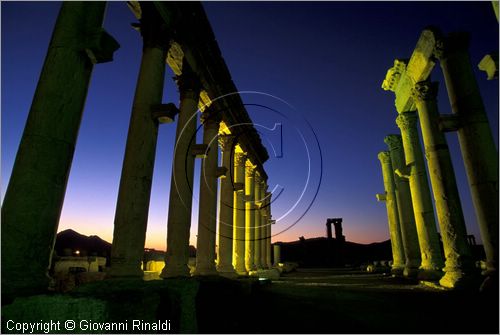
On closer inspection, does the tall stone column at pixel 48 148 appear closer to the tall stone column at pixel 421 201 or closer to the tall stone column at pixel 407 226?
the tall stone column at pixel 421 201

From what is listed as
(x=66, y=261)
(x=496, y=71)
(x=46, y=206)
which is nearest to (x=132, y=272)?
(x=46, y=206)

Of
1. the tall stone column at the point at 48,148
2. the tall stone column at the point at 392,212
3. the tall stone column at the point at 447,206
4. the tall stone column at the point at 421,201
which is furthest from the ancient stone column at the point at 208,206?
the tall stone column at the point at 392,212

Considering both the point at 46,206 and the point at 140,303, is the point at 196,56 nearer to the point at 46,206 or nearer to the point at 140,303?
the point at 46,206

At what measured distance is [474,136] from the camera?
11.9 metres

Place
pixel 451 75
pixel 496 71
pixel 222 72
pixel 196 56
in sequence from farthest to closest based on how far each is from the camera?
1. pixel 222 72
2. pixel 196 56
3. pixel 451 75
4. pixel 496 71

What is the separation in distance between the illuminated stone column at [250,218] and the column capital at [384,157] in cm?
1394

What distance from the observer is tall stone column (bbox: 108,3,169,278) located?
30.7ft

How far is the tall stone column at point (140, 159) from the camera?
934cm

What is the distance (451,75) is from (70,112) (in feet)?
51.9

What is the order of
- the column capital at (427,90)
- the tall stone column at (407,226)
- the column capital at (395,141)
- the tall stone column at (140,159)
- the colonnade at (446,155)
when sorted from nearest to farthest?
the tall stone column at (140,159), the colonnade at (446,155), the column capital at (427,90), the tall stone column at (407,226), the column capital at (395,141)

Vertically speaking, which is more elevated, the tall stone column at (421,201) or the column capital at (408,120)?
the column capital at (408,120)

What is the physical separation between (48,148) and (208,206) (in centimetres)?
1196

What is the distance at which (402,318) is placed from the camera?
26.5 ft

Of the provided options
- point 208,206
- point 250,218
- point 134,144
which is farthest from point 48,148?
point 250,218
